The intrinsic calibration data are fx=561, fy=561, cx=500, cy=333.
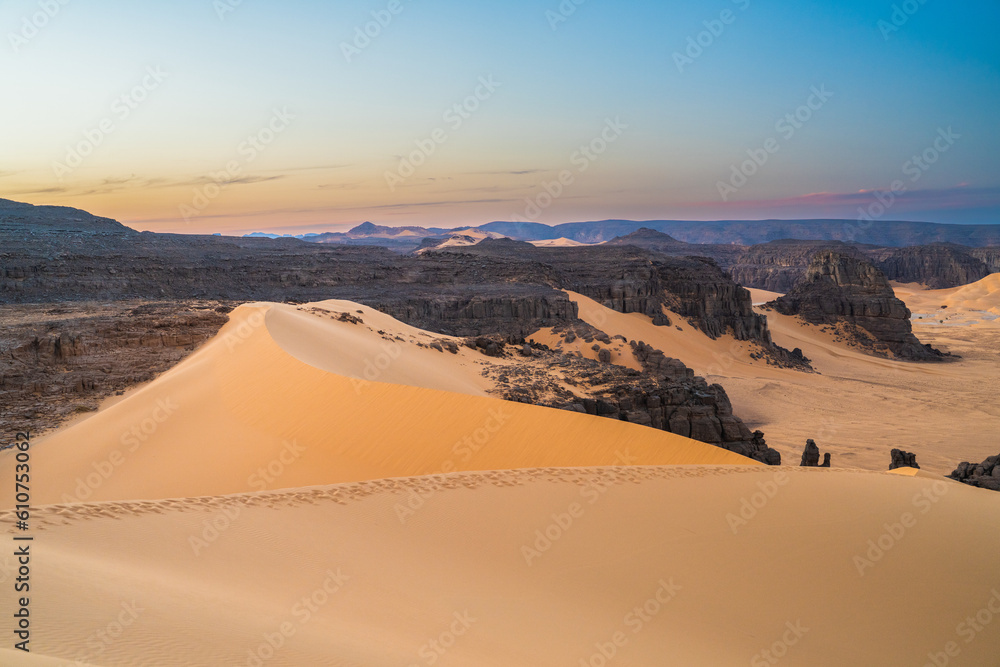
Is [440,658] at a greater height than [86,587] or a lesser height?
lesser

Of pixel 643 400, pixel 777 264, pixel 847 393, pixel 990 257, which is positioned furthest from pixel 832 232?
pixel 643 400

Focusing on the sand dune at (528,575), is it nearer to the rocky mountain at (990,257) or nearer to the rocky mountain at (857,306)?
the rocky mountain at (857,306)

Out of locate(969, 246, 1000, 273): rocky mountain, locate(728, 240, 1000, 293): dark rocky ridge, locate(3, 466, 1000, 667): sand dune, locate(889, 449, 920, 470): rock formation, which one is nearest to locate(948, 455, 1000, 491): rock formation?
locate(889, 449, 920, 470): rock formation

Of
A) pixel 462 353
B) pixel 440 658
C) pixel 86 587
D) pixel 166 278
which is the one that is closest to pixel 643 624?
pixel 440 658

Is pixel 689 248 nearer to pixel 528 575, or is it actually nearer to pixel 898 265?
pixel 898 265

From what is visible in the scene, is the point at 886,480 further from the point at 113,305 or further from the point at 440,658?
the point at 113,305

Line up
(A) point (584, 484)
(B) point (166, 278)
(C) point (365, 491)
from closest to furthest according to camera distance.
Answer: (C) point (365, 491) → (A) point (584, 484) → (B) point (166, 278)
